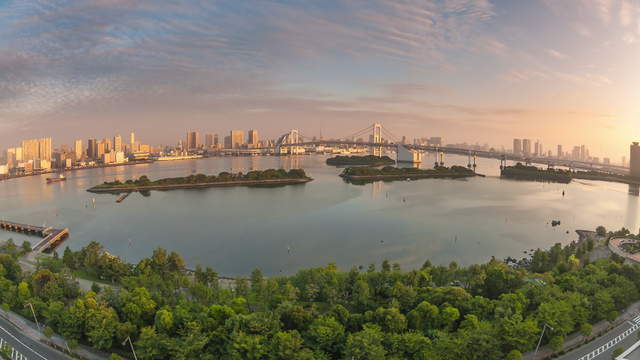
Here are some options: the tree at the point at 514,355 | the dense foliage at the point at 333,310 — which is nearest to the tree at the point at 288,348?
the dense foliage at the point at 333,310

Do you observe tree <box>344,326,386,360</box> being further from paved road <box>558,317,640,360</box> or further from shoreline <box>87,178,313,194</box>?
shoreline <box>87,178,313,194</box>

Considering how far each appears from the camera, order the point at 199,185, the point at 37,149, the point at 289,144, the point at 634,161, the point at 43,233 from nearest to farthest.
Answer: the point at 43,233, the point at 199,185, the point at 634,161, the point at 37,149, the point at 289,144

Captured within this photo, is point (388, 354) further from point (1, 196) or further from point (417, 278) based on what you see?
point (1, 196)

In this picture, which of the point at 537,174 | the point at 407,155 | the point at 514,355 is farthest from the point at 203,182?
the point at 407,155

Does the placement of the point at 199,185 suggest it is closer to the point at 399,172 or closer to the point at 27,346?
the point at 399,172

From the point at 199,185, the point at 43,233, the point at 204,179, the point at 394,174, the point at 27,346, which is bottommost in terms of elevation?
the point at 27,346

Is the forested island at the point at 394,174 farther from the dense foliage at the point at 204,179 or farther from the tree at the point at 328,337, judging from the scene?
the tree at the point at 328,337

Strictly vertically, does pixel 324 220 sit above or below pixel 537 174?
below
